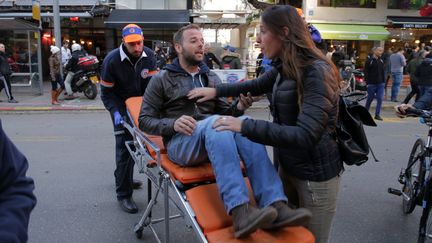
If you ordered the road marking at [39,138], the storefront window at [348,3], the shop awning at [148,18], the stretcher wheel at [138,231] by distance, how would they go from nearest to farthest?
the stretcher wheel at [138,231] → the road marking at [39,138] → the shop awning at [148,18] → the storefront window at [348,3]

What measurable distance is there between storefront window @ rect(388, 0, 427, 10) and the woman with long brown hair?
20186 millimetres

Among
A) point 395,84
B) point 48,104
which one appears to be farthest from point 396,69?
point 48,104

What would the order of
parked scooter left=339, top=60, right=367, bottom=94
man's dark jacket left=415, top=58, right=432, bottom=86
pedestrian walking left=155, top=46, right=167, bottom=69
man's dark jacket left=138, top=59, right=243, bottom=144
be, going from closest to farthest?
1. man's dark jacket left=138, top=59, right=243, bottom=144
2. man's dark jacket left=415, top=58, right=432, bottom=86
3. parked scooter left=339, top=60, right=367, bottom=94
4. pedestrian walking left=155, top=46, right=167, bottom=69

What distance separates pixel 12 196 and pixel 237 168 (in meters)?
→ 1.25

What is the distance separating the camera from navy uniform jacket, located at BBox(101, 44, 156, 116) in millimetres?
4355

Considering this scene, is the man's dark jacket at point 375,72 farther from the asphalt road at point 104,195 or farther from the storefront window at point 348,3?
the storefront window at point 348,3

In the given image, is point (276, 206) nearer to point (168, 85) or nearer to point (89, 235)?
point (168, 85)

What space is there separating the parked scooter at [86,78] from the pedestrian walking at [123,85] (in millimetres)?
9246

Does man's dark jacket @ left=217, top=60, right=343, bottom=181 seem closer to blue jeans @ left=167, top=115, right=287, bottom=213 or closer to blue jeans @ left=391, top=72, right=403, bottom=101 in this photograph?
blue jeans @ left=167, top=115, right=287, bottom=213

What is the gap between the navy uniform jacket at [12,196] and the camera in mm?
1198

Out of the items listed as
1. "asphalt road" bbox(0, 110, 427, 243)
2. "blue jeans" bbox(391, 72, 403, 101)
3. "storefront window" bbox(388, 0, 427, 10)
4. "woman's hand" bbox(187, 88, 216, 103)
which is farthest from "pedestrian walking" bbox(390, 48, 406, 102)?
"woman's hand" bbox(187, 88, 216, 103)

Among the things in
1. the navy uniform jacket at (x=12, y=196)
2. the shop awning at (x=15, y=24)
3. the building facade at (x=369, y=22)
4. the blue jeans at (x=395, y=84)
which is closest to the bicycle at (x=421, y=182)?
the navy uniform jacket at (x=12, y=196)

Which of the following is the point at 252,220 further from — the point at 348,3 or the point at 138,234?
the point at 348,3

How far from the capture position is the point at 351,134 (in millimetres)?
2352
